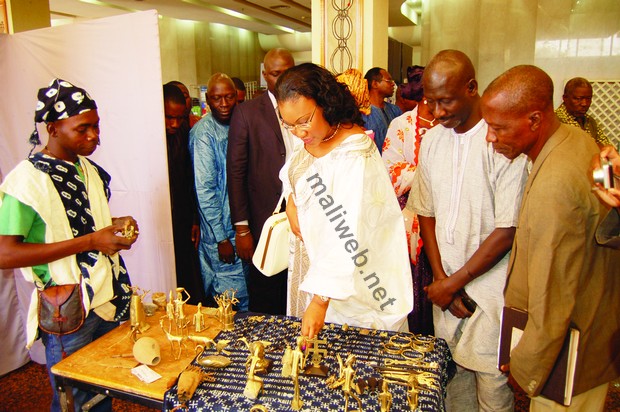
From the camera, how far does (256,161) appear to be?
3.07m

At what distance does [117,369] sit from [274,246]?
2.77 feet

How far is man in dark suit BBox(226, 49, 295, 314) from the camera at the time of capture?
3039 millimetres

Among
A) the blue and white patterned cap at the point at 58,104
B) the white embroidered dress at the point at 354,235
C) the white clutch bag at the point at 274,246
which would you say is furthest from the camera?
the white clutch bag at the point at 274,246

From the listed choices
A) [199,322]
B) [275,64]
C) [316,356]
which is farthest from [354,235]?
[275,64]

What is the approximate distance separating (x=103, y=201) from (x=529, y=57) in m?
7.16

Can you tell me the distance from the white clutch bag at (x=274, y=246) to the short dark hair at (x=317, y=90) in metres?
0.65

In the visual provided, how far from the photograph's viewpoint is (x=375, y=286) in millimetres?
1881

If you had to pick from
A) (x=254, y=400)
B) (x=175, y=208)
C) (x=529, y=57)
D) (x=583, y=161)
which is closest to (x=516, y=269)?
(x=583, y=161)

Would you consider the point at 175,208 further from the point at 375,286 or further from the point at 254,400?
the point at 254,400

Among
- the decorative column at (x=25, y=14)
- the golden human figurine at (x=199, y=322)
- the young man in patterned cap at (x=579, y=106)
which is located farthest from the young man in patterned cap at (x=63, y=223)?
the young man in patterned cap at (x=579, y=106)

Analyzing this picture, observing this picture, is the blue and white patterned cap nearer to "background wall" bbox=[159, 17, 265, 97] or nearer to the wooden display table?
the wooden display table

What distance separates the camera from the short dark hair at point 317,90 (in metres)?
1.71

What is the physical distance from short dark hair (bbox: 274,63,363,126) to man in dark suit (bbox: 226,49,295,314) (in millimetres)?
1275

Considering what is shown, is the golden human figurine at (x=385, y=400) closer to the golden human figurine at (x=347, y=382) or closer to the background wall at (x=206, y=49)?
the golden human figurine at (x=347, y=382)
